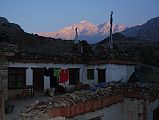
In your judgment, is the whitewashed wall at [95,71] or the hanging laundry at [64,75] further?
the hanging laundry at [64,75]

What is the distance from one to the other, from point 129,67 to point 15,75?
9796 mm

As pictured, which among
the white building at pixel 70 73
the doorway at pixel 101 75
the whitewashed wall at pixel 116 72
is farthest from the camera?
the doorway at pixel 101 75

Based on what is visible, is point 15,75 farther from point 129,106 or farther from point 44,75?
point 129,106

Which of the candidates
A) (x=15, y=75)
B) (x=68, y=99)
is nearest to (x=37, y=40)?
(x=15, y=75)

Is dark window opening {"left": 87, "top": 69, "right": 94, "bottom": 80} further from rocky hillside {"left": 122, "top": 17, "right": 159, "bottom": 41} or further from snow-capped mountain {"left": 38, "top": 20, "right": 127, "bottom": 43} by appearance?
snow-capped mountain {"left": 38, "top": 20, "right": 127, "bottom": 43}

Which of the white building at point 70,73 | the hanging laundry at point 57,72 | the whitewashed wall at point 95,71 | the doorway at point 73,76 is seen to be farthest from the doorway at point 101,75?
the hanging laundry at point 57,72

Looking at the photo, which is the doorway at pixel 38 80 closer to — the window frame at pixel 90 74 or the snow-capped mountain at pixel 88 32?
the window frame at pixel 90 74

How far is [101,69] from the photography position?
23.4 metres

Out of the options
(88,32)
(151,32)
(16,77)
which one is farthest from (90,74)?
(88,32)

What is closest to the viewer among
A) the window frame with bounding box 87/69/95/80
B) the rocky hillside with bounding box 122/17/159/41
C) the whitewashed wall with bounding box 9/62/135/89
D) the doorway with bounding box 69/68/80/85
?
the whitewashed wall with bounding box 9/62/135/89

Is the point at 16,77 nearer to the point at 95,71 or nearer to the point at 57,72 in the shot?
the point at 57,72

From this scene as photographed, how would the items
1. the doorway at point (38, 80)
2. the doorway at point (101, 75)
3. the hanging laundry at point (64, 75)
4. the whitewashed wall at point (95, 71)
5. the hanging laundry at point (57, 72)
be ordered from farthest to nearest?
1. the doorway at point (101, 75)
2. the hanging laundry at point (64, 75)
3. the hanging laundry at point (57, 72)
4. the doorway at point (38, 80)
5. the whitewashed wall at point (95, 71)

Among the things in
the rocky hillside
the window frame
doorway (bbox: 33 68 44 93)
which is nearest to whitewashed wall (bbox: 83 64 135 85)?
the window frame

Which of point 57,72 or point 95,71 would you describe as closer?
point 57,72
